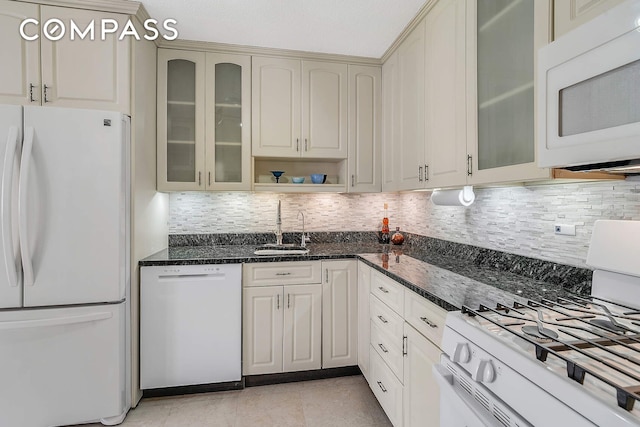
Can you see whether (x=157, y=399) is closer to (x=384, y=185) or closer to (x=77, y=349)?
(x=77, y=349)

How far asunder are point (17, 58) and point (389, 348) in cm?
274

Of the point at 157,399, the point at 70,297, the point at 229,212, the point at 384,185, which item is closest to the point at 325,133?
the point at 384,185

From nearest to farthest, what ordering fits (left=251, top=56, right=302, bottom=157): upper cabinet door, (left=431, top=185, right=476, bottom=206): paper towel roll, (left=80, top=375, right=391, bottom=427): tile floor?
(left=431, top=185, right=476, bottom=206): paper towel roll < (left=80, top=375, right=391, bottom=427): tile floor < (left=251, top=56, right=302, bottom=157): upper cabinet door

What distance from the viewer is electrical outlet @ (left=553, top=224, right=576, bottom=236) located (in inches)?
54.7

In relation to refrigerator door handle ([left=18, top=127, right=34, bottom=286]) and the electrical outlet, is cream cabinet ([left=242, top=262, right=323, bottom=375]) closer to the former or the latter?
refrigerator door handle ([left=18, top=127, right=34, bottom=286])

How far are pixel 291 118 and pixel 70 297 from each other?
75.2 inches

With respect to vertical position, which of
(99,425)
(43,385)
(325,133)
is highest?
(325,133)

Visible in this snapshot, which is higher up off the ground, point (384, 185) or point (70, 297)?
point (384, 185)

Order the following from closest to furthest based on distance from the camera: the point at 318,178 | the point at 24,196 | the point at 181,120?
the point at 24,196 < the point at 181,120 < the point at 318,178

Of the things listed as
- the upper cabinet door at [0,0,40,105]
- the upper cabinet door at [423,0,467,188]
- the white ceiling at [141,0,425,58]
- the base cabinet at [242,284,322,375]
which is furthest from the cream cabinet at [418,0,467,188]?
the upper cabinet door at [0,0,40,105]

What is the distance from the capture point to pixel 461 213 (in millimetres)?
2162

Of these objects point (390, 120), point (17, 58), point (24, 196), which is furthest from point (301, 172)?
point (17, 58)

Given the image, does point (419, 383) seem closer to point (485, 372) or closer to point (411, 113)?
point (485, 372)

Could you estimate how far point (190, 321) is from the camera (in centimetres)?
218
